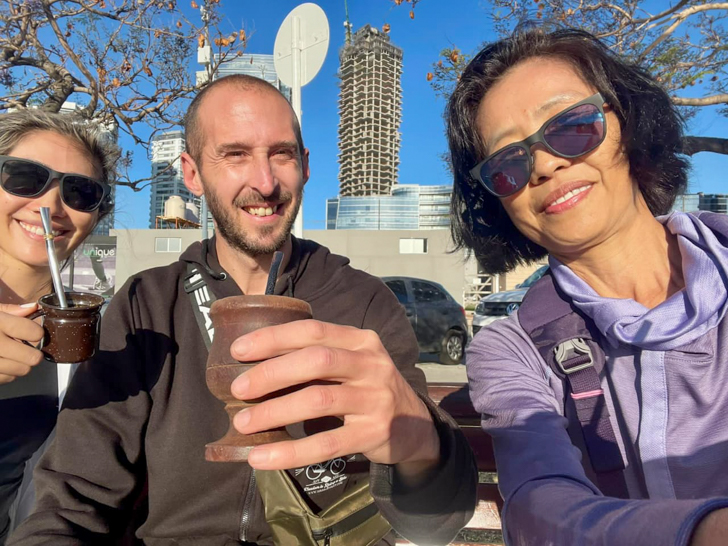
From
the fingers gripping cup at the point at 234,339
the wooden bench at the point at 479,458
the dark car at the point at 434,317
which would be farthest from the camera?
the dark car at the point at 434,317

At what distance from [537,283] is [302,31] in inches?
158

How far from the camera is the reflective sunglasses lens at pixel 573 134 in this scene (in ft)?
5.13

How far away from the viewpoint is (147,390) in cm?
168

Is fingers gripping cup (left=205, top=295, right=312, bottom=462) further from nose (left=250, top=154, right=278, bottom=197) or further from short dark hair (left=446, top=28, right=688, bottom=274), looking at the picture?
short dark hair (left=446, top=28, right=688, bottom=274)

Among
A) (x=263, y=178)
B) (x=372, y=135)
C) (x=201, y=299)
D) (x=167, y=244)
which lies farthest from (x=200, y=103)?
(x=372, y=135)

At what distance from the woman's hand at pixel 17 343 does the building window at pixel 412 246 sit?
65.3ft

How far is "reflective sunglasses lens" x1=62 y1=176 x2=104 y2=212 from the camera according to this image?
2.18m

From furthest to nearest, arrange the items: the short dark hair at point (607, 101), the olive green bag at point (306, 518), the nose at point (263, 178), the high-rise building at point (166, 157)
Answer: the high-rise building at point (166, 157)
the nose at point (263, 178)
the short dark hair at point (607, 101)
the olive green bag at point (306, 518)

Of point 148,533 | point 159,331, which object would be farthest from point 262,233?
point 148,533

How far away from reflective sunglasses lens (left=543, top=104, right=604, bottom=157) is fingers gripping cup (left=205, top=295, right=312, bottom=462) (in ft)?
3.56

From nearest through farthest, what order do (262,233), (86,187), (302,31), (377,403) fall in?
(377,403) < (262,233) < (86,187) < (302,31)

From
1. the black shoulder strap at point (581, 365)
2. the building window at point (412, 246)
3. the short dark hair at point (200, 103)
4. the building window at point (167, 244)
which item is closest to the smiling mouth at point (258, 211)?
the short dark hair at point (200, 103)

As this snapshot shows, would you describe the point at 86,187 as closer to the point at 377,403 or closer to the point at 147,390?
the point at 147,390

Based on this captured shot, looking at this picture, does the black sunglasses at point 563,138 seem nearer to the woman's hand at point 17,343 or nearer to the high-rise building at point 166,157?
the woman's hand at point 17,343
